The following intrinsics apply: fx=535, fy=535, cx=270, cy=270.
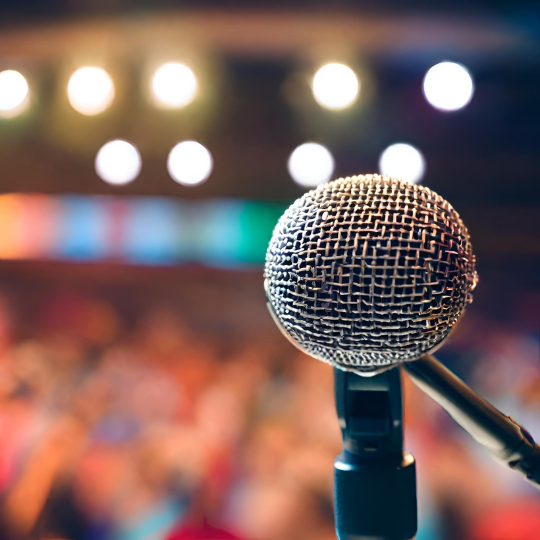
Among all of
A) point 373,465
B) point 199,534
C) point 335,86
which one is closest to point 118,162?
point 335,86

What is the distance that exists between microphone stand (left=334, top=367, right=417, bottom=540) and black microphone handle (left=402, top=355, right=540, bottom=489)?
0.08 ft

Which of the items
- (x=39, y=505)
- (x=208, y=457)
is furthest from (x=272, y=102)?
(x=39, y=505)

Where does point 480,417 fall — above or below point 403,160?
below

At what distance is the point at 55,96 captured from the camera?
2.41 m

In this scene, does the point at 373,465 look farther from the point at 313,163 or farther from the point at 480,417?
Answer: the point at 313,163

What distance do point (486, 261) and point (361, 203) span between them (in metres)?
2.56

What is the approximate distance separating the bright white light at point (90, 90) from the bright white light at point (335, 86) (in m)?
0.89

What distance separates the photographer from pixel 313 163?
2.46m

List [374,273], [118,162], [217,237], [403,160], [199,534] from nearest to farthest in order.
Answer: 1. [374,273]
2. [199,534]
3. [403,160]
4. [118,162]
5. [217,237]

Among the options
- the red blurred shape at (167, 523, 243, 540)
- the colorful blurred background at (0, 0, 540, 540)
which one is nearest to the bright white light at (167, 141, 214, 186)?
the colorful blurred background at (0, 0, 540, 540)

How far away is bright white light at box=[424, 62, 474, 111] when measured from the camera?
219 cm

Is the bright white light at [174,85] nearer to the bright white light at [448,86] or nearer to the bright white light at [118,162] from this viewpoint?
the bright white light at [118,162]

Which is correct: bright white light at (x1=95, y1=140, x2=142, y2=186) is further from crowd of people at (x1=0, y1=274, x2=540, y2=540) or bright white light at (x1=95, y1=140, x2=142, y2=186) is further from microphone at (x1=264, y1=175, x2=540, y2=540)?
microphone at (x1=264, y1=175, x2=540, y2=540)

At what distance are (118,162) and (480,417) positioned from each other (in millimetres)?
2439
